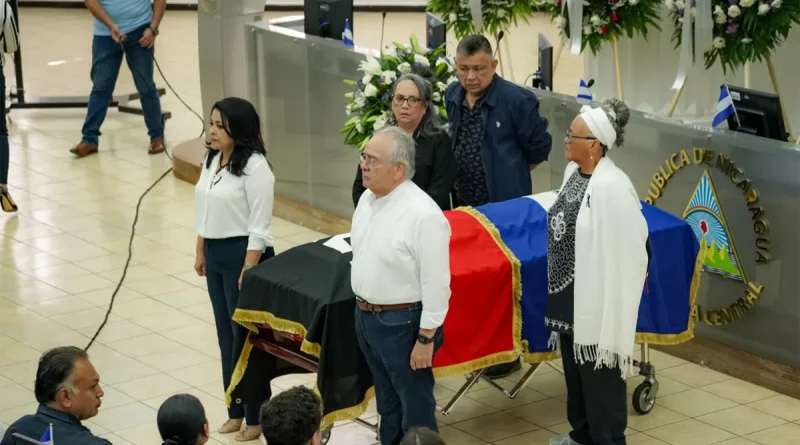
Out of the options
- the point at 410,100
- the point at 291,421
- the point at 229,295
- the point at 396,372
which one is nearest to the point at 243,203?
the point at 229,295

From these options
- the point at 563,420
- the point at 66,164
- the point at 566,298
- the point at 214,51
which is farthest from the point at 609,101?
the point at 66,164

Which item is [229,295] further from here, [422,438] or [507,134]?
[422,438]

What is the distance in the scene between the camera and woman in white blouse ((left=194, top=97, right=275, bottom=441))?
5.83 m

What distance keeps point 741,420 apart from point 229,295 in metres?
2.46

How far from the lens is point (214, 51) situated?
10.1 metres

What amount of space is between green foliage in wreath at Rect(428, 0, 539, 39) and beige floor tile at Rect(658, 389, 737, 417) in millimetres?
2889

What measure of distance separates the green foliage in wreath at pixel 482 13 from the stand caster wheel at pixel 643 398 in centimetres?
295

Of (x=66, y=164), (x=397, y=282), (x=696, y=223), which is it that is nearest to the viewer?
(x=397, y=282)

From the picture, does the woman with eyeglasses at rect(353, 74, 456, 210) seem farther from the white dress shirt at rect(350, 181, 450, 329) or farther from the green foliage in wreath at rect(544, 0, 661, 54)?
the green foliage in wreath at rect(544, 0, 661, 54)

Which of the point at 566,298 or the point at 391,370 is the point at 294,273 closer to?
the point at 391,370

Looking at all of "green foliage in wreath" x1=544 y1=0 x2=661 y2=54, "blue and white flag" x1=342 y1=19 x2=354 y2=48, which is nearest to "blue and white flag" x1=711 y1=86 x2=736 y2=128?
"green foliage in wreath" x1=544 y1=0 x2=661 y2=54

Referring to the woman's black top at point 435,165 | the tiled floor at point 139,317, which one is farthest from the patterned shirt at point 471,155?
the tiled floor at point 139,317

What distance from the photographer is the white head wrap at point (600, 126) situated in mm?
5414

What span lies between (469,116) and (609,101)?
113 cm
